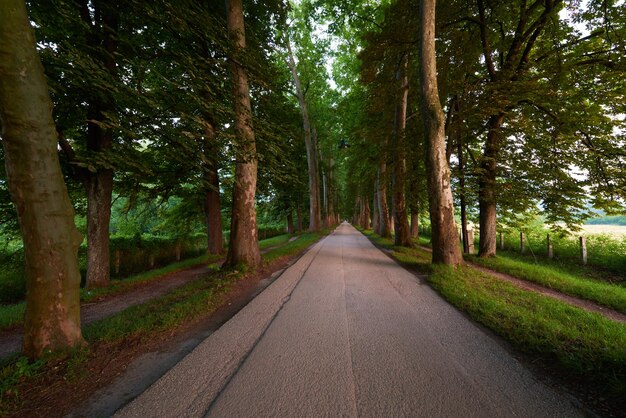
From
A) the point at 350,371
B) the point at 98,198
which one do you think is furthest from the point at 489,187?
the point at 98,198

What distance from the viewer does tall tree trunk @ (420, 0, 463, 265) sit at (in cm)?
705

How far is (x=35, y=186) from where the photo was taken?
2594 mm

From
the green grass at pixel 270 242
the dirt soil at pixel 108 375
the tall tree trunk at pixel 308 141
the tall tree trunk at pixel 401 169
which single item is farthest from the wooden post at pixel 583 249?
the tall tree trunk at pixel 308 141

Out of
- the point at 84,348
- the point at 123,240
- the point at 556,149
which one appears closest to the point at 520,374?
the point at 84,348

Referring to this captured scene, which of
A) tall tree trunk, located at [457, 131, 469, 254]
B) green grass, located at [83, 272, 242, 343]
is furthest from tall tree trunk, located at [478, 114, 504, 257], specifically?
green grass, located at [83, 272, 242, 343]

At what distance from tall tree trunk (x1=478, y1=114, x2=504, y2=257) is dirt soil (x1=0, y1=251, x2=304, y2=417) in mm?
10006

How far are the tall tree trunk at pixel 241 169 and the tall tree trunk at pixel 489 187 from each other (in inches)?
338

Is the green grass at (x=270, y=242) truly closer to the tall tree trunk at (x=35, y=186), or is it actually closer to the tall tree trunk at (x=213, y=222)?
the tall tree trunk at (x=213, y=222)

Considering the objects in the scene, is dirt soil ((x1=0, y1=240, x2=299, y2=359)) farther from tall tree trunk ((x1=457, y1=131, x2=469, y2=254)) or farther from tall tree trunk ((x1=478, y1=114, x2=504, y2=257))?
tall tree trunk ((x1=478, y1=114, x2=504, y2=257))

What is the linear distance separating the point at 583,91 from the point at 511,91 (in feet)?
8.32

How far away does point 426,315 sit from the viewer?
3938mm

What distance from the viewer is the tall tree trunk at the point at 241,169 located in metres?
6.83

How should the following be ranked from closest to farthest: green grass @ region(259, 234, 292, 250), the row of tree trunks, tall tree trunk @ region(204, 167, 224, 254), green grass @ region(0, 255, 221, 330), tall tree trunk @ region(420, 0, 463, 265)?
green grass @ region(0, 255, 221, 330) < tall tree trunk @ region(420, 0, 463, 265) < the row of tree trunks < tall tree trunk @ region(204, 167, 224, 254) < green grass @ region(259, 234, 292, 250)

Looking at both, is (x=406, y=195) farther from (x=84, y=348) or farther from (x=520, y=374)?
(x=84, y=348)
